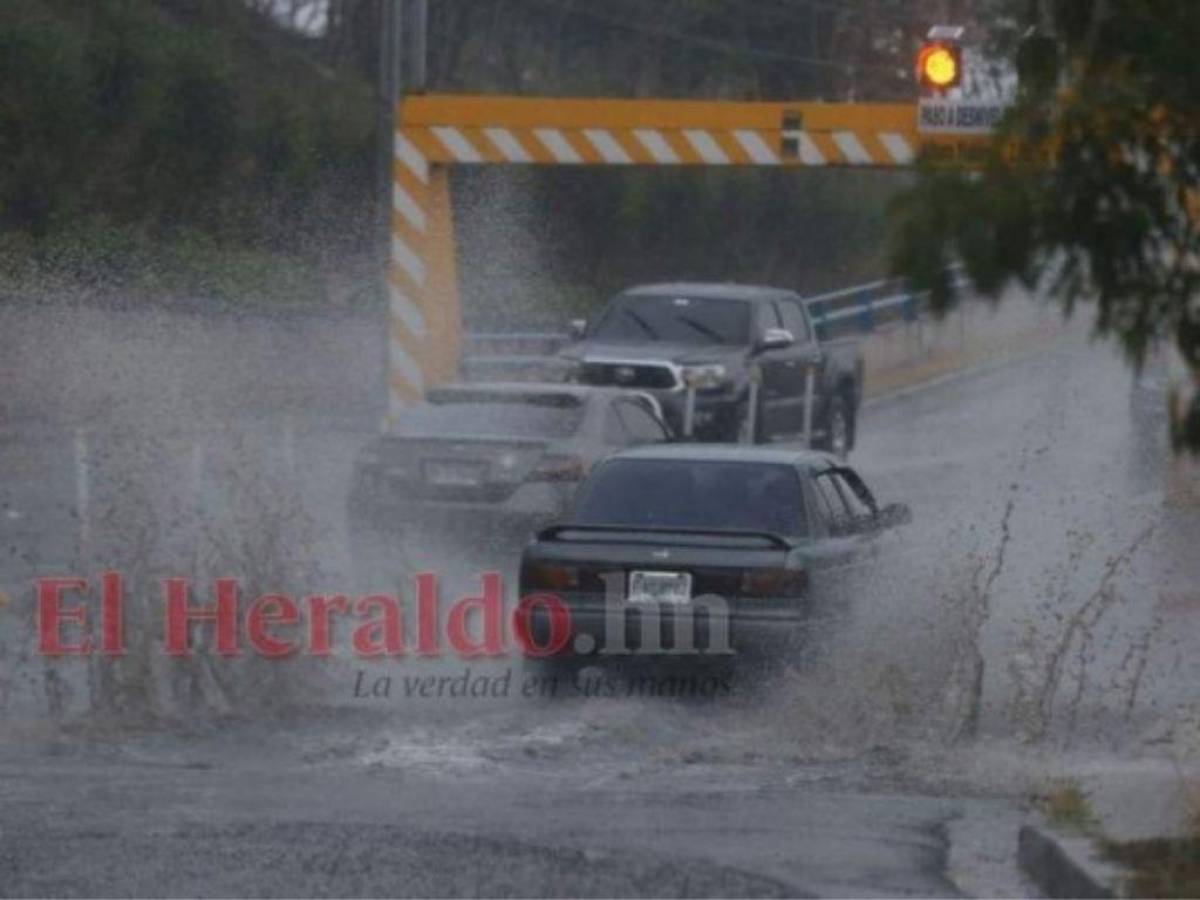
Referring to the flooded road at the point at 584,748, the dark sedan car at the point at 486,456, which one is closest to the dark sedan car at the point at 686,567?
the flooded road at the point at 584,748

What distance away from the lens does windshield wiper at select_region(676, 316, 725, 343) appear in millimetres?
26422

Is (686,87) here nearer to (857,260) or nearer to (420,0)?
(857,260)

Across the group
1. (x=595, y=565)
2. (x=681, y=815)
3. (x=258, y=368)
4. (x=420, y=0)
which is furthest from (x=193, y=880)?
(x=258, y=368)

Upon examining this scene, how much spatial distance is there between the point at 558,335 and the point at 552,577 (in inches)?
748

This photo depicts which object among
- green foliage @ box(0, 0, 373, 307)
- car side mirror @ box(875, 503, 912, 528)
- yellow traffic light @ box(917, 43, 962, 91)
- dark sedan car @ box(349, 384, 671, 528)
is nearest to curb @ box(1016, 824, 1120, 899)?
car side mirror @ box(875, 503, 912, 528)

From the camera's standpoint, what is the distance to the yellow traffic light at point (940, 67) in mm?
19750

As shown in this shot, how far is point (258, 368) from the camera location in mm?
30750

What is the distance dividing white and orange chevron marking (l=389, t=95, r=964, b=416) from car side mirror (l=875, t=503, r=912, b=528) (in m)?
5.97

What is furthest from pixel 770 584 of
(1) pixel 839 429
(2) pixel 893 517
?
(1) pixel 839 429

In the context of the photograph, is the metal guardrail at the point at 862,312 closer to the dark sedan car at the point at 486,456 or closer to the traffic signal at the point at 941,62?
the traffic signal at the point at 941,62

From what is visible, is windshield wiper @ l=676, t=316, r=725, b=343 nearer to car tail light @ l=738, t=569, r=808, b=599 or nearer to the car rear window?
the car rear window

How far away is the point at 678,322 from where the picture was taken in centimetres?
2656

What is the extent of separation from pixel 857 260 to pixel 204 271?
18.4m

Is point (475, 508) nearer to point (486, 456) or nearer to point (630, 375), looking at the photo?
point (486, 456)
